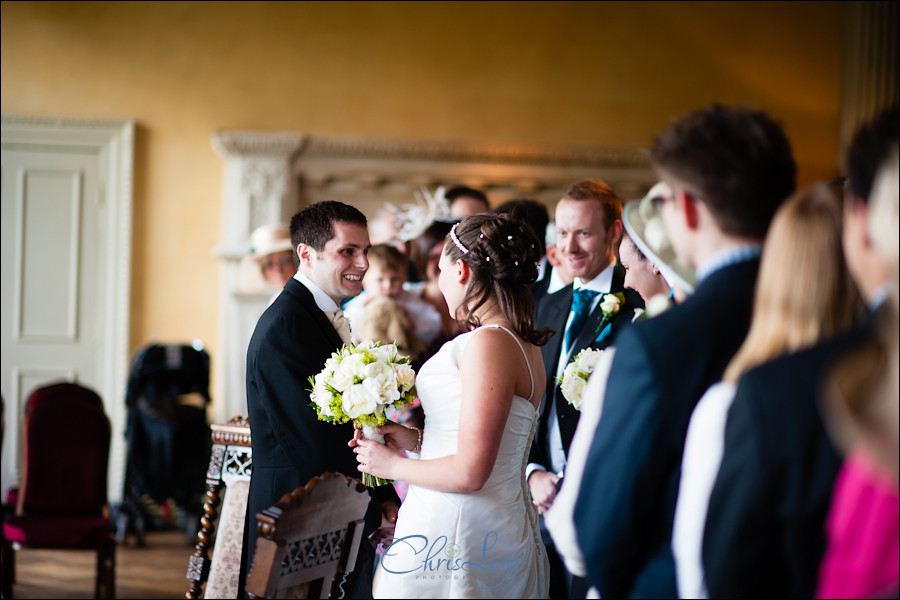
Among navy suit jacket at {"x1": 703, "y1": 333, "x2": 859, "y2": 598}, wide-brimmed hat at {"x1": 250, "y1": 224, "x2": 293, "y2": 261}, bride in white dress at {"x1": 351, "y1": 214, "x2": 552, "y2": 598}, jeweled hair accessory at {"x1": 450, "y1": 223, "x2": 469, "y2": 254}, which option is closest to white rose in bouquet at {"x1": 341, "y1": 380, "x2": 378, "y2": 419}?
bride in white dress at {"x1": 351, "y1": 214, "x2": 552, "y2": 598}

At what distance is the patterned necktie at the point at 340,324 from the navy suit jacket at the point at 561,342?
0.66 m

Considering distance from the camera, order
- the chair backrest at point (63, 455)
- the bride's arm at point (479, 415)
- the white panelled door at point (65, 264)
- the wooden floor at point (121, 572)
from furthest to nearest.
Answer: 1. the white panelled door at point (65, 264)
2. the wooden floor at point (121, 572)
3. the chair backrest at point (63, 455)
4. the bride's arm at point (479, 415)

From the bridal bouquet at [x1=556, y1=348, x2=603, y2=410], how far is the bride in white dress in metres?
0.33

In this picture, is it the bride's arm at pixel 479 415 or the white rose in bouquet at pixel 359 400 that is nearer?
the bride's arm at pixel 479 415

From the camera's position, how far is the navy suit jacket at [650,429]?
144cm

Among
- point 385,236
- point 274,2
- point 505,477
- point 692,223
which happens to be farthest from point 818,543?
point 274,2

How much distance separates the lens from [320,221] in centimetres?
291

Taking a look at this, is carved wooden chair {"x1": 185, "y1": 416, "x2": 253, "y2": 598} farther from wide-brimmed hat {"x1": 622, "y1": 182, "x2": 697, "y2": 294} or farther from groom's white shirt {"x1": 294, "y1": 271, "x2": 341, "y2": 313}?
wide-brimmed hat {"x1": 622, "y1": 182, "x2": 697, "y2": 294}

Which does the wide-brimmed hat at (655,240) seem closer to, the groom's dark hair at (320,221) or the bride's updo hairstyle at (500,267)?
the bride's updo hairstyle at (500,267)

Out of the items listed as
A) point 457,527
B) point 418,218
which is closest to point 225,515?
point 457,527

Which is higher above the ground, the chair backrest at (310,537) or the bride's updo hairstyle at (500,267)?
the bride's updo hairstyle at (500,267)

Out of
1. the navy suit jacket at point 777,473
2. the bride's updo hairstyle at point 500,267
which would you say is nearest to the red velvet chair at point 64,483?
the bride's updo hairstyle at point 500,267

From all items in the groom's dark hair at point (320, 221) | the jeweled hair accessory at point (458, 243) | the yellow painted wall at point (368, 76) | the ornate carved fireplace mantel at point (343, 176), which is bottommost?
the jeweled hair accessory at point (458, 243)

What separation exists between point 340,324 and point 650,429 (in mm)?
1602
